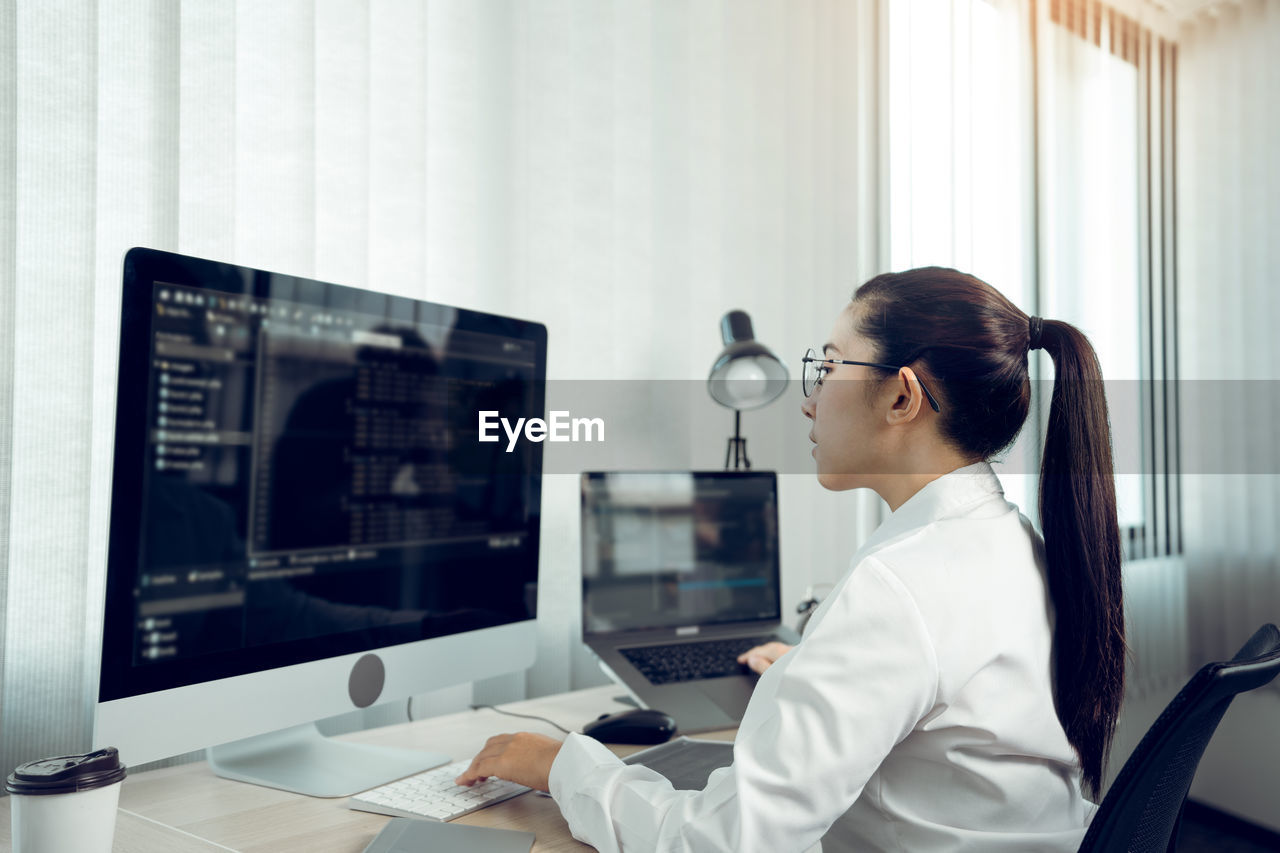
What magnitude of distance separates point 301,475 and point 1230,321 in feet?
9.57

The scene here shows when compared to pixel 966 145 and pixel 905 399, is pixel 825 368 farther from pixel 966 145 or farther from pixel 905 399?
pixel 966 145

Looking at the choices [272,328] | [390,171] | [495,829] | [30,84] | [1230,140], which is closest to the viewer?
[495,829]

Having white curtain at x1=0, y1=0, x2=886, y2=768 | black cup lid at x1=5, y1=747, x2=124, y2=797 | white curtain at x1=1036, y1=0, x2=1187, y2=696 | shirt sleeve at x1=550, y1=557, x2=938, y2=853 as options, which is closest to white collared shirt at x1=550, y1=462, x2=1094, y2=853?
shirt sleeve at x1=550, y1=557, x2=938, y2=853

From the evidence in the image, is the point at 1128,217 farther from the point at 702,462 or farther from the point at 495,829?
the point at 495,829

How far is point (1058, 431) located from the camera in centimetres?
95

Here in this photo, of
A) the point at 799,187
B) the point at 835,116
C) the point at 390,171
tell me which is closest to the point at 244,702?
the point at 390,171

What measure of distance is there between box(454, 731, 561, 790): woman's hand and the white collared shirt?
31 mm

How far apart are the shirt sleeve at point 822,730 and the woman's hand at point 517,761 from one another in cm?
16

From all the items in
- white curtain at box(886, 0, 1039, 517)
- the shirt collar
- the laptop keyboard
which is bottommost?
the laptop keyboard

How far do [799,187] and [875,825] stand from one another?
1.56 metres

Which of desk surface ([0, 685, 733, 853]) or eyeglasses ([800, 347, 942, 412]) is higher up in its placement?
eyeglasses ([800, 347, 942, 412])

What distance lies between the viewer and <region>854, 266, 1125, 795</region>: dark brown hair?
33.5 inches

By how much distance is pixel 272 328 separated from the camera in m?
0.90

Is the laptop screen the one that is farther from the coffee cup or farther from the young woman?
the coffee cup
